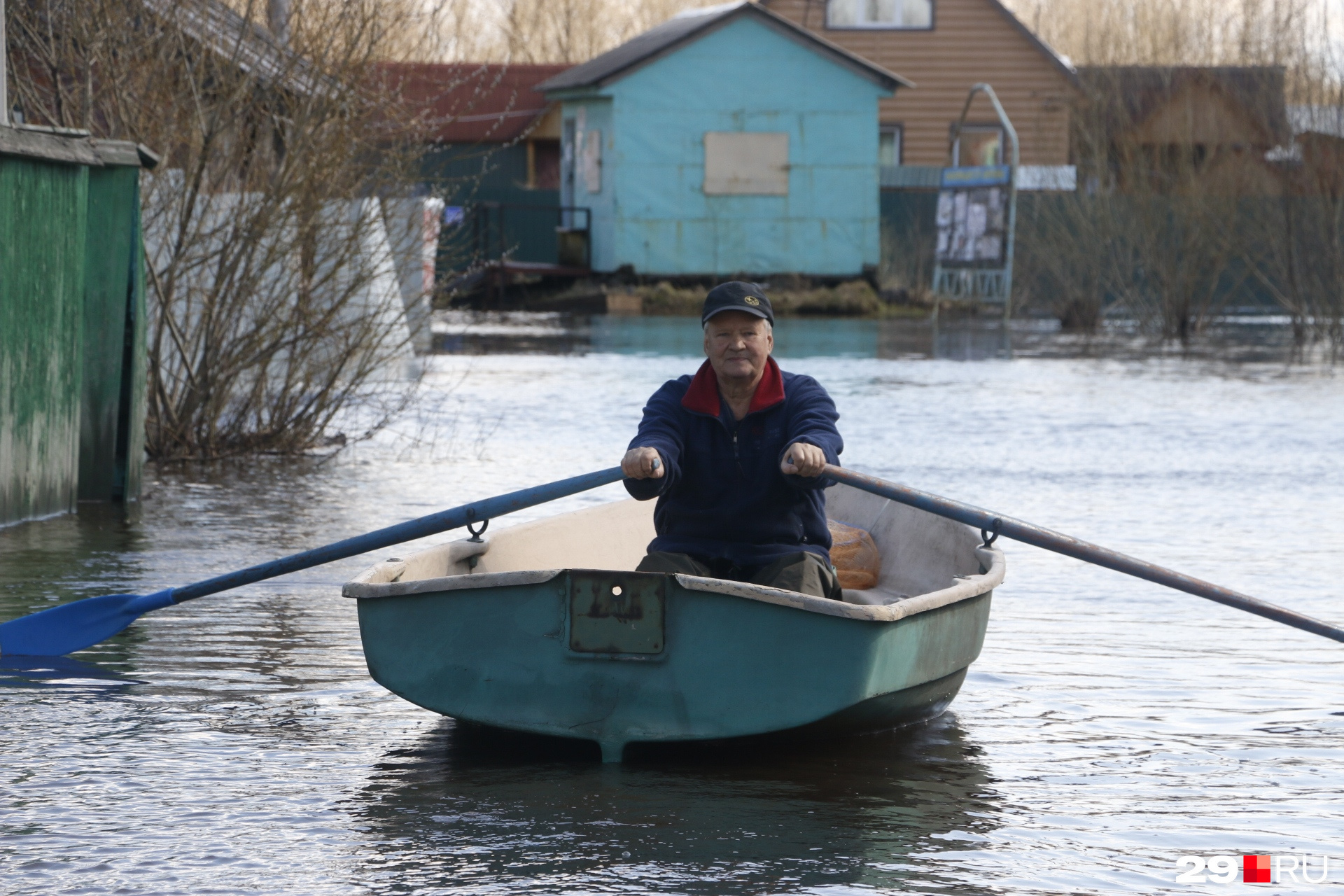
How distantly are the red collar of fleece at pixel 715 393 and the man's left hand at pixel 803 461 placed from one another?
12.5 inches

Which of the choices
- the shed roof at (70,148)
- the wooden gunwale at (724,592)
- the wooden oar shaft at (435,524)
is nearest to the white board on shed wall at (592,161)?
the shed roof at (70,148)

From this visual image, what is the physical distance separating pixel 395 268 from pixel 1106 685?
23.6 ft

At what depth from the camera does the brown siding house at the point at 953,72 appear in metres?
42.8

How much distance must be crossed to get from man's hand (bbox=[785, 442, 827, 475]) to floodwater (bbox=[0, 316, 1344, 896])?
2.38ft

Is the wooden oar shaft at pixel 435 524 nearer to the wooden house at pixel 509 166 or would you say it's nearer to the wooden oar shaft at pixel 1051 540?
the wooden oar shaft at pixel 1051 540

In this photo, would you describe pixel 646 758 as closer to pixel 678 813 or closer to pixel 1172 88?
pixel 678 813

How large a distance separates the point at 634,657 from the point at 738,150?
101 ft

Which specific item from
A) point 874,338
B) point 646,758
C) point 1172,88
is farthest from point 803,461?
point 1172,88

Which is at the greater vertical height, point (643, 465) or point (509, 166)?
point (509, 166)

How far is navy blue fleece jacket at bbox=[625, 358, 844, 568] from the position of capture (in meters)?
6.31

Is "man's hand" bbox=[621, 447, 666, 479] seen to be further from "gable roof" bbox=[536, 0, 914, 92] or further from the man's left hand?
"gable roof" bbox=[536, 0, 914, 92]

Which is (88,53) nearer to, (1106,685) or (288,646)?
(288,646)

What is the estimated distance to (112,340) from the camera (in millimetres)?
10766

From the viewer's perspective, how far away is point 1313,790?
570 centimetres
